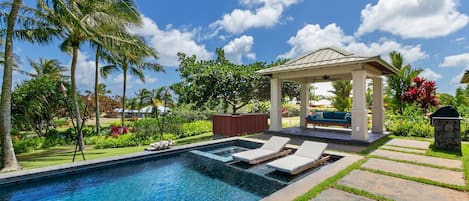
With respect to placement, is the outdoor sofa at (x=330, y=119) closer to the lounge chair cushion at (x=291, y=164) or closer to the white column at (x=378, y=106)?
the white column at (x=378, y=106)

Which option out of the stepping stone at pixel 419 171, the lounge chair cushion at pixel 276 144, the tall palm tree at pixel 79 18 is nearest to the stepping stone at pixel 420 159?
the stepping stone at pixel 419 171

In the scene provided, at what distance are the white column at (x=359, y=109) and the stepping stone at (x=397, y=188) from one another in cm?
413

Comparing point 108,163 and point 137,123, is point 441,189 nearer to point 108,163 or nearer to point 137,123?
point 108,163

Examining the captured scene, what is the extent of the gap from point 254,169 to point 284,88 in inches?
504

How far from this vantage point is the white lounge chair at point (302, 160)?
225 inches

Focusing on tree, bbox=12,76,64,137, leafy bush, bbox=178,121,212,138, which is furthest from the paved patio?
tree, bbox=12,76,64,137

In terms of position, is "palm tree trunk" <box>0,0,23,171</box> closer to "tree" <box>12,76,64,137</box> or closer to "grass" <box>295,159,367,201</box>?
"tree" <box>12,76,64,137</box>

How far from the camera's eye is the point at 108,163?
22.6ft

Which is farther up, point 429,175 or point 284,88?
point 284,88

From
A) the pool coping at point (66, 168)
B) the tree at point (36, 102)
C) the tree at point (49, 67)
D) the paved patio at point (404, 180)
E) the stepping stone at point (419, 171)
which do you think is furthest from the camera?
the tree at point (49, 67)

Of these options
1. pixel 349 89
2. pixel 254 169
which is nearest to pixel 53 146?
pixel 254 169

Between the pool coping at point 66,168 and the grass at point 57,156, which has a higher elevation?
the pool coping at point 66,168

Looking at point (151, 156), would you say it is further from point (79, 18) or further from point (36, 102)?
point (36, 102)

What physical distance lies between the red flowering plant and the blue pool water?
49.3 ft
